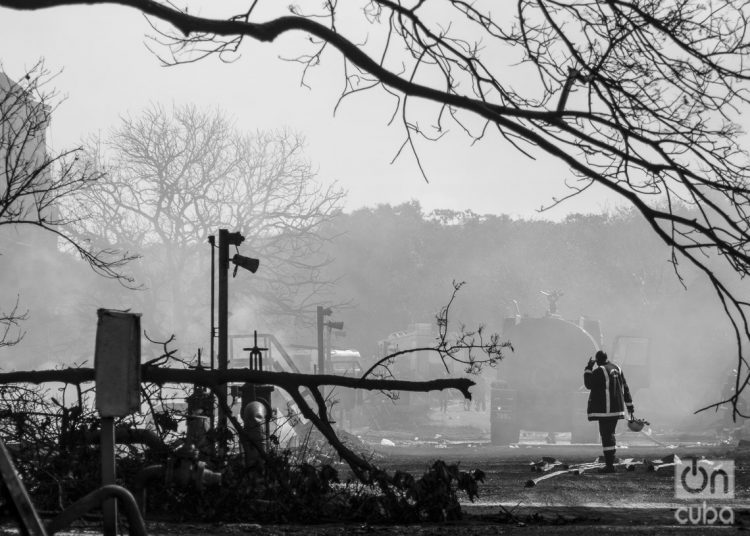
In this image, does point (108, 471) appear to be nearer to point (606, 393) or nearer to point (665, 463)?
point (665, 463)

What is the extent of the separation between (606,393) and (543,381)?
425 inches

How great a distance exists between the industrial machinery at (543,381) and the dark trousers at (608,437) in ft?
29.5

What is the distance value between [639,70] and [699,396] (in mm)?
40545

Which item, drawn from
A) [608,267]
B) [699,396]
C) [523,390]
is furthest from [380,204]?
[523,390]

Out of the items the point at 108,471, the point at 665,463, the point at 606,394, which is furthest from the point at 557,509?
the point at 108,471

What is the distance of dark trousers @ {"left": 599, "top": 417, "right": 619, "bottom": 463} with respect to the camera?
15.0 metres

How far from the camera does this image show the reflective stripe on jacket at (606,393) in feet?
52.7

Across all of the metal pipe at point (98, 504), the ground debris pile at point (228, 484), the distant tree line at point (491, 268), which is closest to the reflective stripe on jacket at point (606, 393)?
the ground debris pile at point (228, 484)

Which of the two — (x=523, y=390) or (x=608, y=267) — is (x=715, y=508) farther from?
(x=608, y=267)

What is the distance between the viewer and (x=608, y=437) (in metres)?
15.4

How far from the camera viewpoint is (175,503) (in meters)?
8.66

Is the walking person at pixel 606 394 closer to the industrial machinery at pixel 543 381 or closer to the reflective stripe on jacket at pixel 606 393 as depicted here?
the reflective stripe on jacket at pixel 606 393

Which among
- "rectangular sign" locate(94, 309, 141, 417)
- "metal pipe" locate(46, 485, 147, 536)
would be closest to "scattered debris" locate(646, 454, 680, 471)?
"rectangular sign" locate(94, 309, 141, 417)

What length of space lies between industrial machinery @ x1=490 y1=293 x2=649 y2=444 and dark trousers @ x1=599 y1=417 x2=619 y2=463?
900 centimetres
